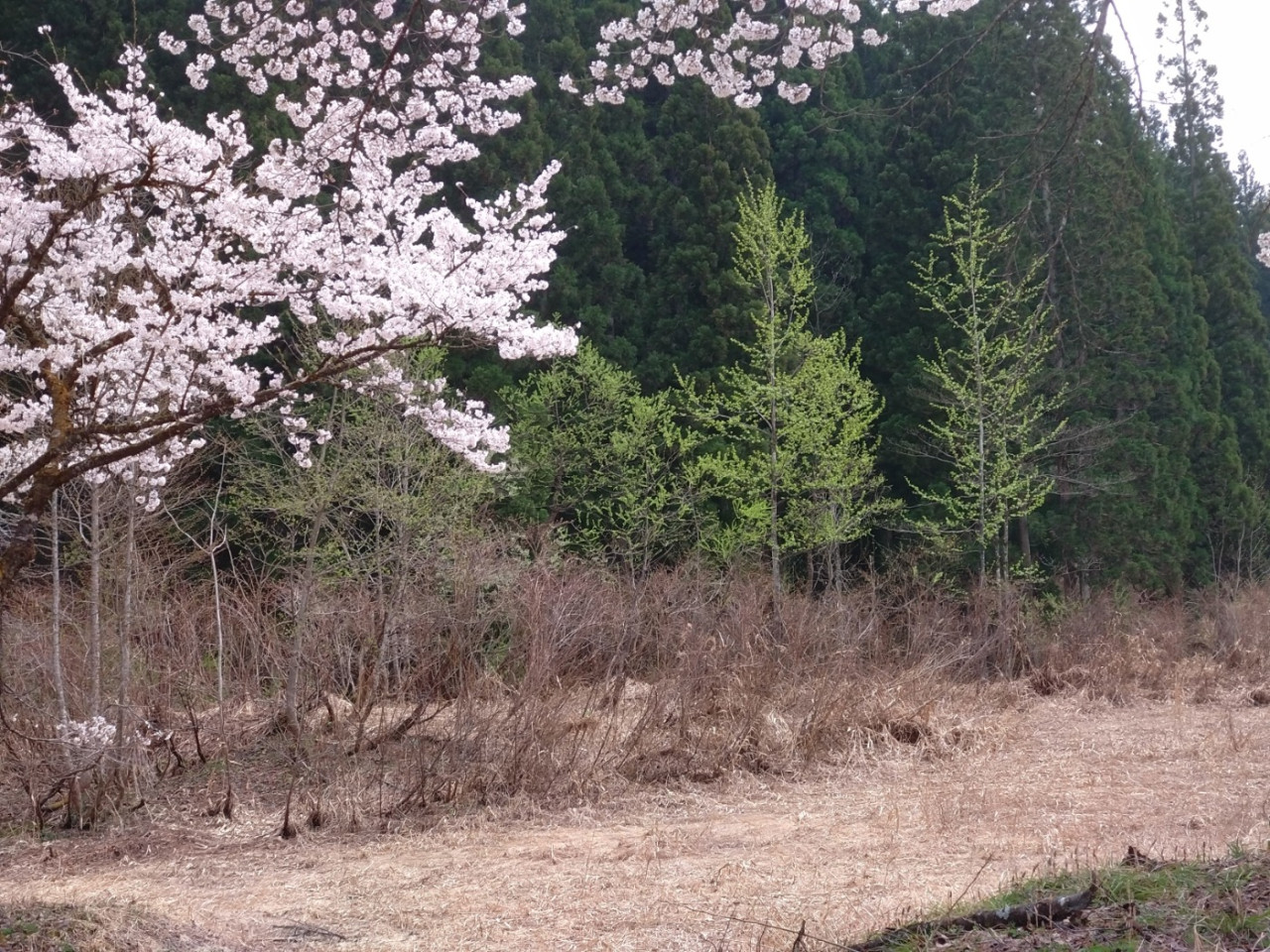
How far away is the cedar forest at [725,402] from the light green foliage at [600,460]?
78 mm

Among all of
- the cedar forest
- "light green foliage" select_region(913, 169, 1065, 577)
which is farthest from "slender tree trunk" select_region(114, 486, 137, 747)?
"light green foliage" select_region(913, 169, 1065, 577)

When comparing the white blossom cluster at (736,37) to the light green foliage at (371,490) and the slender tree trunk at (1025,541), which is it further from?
the slender tree trunk at (1025,541)

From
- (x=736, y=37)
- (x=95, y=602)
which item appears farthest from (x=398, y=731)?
(x=736, y=37)

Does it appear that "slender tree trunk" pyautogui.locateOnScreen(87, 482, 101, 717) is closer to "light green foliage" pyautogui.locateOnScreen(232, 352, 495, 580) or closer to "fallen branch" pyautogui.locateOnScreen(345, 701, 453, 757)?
"fallen branch" pyautogui.locateOnScreen(345, 701, 453, 757)

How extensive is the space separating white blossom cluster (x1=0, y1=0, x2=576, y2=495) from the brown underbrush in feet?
8.19

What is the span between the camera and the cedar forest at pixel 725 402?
35.4 feet

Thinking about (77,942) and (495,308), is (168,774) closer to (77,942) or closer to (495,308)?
(77,942)

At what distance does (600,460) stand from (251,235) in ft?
43.9

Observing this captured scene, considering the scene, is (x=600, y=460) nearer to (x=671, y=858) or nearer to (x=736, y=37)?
(x=671, y=858)

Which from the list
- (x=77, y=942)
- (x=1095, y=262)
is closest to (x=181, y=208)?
(x=77, y=942)

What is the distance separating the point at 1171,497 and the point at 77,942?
20.7 metres

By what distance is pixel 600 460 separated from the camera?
62.0 ft

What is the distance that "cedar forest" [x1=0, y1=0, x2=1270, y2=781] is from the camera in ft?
35.4

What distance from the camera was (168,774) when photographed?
9273 mm
